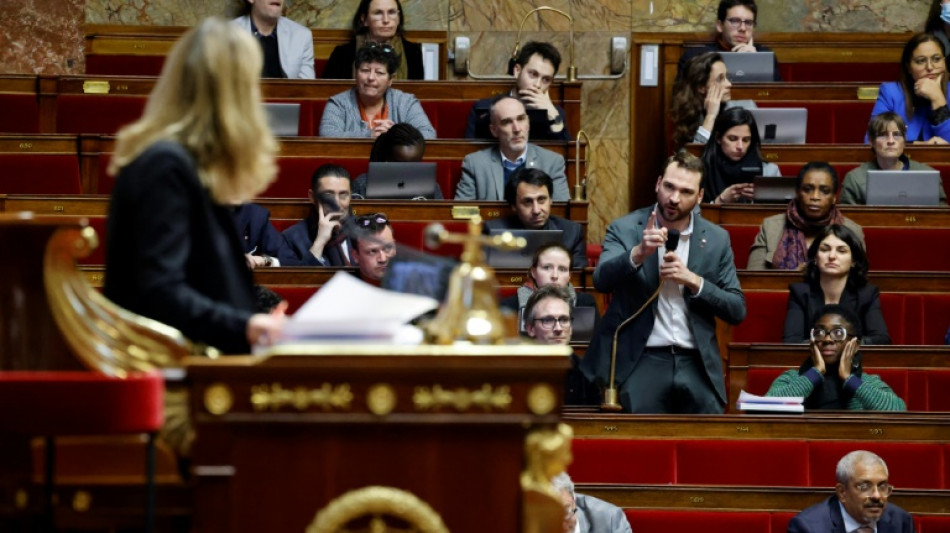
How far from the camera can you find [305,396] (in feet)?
5.26

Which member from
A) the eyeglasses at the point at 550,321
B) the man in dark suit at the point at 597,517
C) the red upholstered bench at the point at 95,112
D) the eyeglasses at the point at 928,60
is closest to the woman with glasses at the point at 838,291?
the eyeglasses at the point at 550,321

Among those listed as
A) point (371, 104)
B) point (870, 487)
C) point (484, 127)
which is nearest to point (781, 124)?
point (484, 127)

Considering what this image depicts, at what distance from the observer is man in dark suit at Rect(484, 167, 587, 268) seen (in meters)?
5.33

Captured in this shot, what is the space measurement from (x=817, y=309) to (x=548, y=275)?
933mm

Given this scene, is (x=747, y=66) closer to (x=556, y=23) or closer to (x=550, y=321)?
(x=556, y=23)

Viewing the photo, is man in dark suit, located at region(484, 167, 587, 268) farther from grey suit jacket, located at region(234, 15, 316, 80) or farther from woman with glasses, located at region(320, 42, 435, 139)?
grey suit jacket, located at region(234, 15, 316, 80)

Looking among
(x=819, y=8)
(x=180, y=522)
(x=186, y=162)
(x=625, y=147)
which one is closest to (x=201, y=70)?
(x=186, y=162)

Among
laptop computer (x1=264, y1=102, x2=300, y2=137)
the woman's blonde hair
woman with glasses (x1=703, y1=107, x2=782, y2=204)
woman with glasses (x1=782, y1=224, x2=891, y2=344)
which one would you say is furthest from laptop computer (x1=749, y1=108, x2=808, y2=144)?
the woman's blonde hair

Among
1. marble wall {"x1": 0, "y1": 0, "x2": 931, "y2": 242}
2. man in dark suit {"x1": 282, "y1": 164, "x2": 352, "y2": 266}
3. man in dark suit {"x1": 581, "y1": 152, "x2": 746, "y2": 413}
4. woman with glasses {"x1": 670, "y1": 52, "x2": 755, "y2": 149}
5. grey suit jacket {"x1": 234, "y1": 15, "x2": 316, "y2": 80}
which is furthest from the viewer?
marble wall {"x1": 0, "y1": 0, "x2": 931, "y2": 242}

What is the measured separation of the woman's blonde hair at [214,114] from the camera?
178 cm

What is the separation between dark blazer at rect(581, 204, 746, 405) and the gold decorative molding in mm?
3079

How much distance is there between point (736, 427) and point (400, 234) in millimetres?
1547

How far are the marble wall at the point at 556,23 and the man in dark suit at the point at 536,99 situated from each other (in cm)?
118

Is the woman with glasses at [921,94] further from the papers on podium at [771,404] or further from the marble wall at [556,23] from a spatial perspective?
the papers on podium at [771,404]
